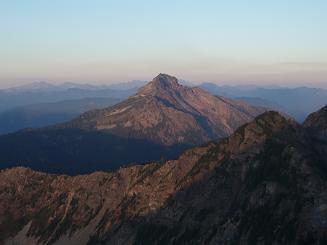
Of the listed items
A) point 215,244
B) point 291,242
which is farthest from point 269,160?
point 291,242

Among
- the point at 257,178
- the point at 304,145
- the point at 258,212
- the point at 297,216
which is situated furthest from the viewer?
the point at 304,145

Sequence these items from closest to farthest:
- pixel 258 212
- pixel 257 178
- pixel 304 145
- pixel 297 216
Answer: pixel 297 216, pixel 258 212, pixel 257 178, pixel 304 145

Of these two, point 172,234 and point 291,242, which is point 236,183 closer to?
point 172,234

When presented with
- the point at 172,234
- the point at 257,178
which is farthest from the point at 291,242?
the point at 172,234

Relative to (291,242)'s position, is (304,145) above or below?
above

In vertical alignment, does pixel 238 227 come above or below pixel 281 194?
below

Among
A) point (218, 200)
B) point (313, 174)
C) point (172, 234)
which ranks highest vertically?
point (313, 174)

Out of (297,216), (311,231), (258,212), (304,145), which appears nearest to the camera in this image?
(311,231)

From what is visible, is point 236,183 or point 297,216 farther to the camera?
point 236,183

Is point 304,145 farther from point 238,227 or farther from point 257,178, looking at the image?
point 238,227
